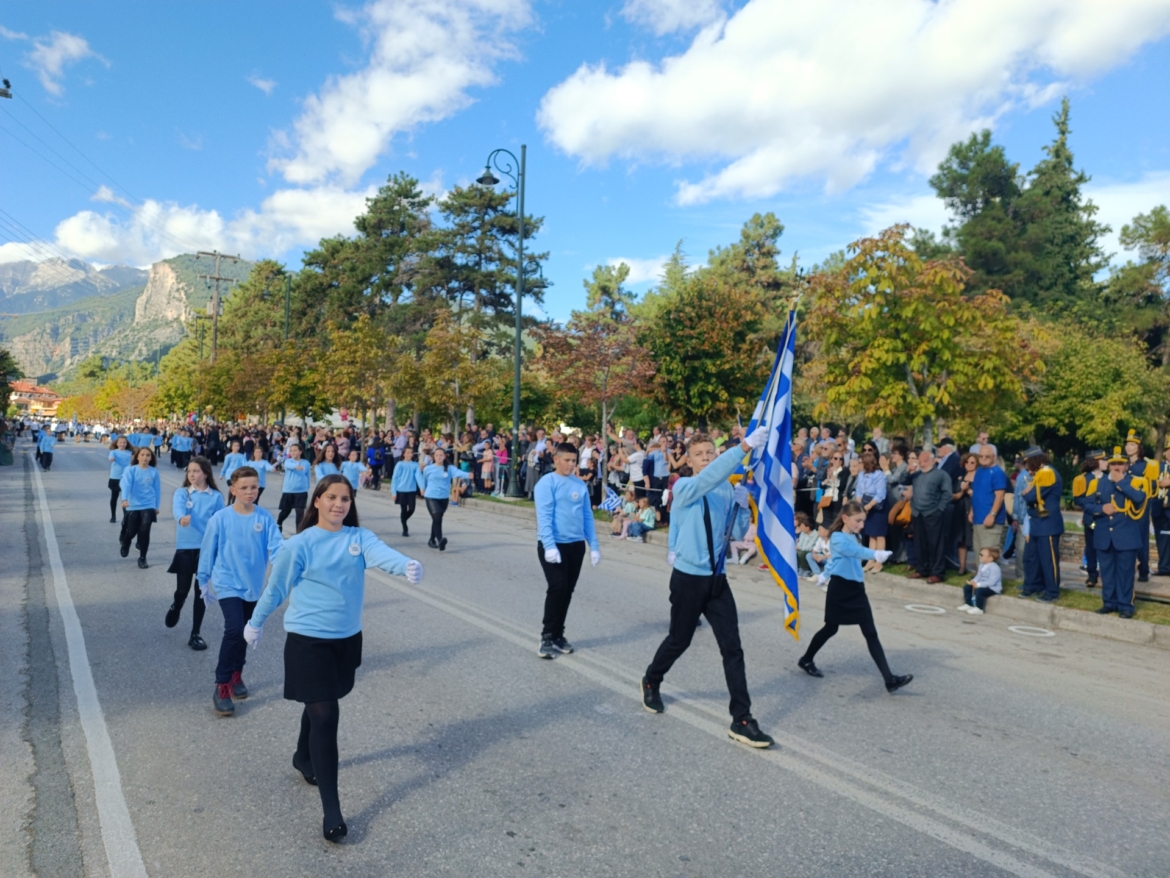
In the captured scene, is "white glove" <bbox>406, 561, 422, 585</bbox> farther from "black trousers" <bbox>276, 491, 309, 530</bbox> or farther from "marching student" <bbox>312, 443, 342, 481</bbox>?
"black trousers" <bbox>276, 491, 309, 530</bbox>

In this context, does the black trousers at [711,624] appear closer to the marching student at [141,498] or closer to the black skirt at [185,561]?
the black skirt at [185,561]

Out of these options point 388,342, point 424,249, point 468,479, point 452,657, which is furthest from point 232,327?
point 452,657

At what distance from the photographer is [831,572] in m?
6.55

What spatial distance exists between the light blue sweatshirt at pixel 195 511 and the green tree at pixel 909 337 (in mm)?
13093

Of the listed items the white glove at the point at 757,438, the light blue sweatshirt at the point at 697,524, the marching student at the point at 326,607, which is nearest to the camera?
the marching student at the point at 326,607

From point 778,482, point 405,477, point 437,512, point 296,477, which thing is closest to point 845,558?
point 778,482

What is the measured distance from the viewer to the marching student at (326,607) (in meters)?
3.97

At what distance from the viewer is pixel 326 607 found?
4.11 m

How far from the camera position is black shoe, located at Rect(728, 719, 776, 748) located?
504 centimetres

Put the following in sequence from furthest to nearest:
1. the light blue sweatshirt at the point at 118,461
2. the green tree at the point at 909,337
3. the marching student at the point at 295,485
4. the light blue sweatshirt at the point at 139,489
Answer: the green tree at the point at 909,337
the light blue sweatshirt at the point at 118,461
the marching student at the point at 295,485
the light blue sweatshirt at the point at 139,489

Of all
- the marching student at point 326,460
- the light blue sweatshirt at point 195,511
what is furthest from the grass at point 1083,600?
the light blue sweatshirt at point 195,511

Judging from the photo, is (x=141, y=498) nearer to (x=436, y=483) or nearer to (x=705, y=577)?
(x=436, y=483)

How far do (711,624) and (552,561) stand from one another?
1.95 metres

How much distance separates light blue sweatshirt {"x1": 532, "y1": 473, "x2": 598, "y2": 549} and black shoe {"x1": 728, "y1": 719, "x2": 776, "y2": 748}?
2283 millimetres
